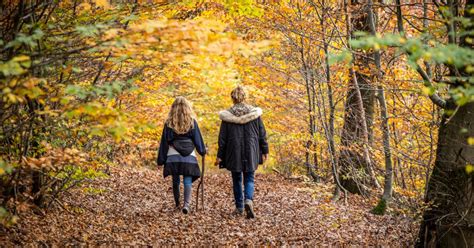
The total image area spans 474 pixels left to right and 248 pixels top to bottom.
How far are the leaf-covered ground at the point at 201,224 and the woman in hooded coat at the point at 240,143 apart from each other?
53cm

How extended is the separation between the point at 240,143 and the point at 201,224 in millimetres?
1614

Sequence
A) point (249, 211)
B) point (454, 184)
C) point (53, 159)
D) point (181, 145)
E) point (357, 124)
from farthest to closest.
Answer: point (357, 124) → point (181, 145) → point (249, 211) → point (454, 184) → point (53, 159)

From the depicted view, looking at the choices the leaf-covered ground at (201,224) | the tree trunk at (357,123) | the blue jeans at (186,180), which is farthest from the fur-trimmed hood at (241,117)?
the tree trunk at (357,123)

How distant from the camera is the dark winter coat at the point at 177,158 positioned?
8.51 metres

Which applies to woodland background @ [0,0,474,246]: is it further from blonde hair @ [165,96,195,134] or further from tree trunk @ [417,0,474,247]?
blonde hair @ [165,96,195,134]

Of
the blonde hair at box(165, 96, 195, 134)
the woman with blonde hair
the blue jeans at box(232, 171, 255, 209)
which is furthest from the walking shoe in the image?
the blonde hair at box(165, 96, 195, 134)

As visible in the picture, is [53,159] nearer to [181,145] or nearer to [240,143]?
[181,145]

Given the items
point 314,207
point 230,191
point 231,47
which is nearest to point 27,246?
point 231,47

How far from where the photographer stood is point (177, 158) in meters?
8.55

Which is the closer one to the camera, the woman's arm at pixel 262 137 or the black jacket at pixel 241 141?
the black jacket at pixel 241 141

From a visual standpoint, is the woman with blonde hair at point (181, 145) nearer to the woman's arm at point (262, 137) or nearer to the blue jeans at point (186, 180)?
the blue jeans at point (186, 180)

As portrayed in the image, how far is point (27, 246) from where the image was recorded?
17.4 ft

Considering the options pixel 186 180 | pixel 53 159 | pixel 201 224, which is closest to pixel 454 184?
pixel 201 224

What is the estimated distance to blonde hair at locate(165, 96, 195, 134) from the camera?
8500 millimetres
